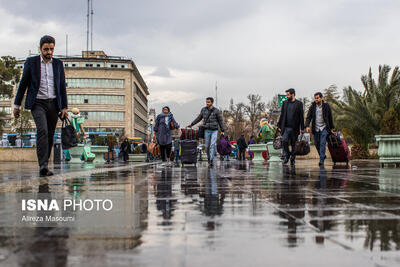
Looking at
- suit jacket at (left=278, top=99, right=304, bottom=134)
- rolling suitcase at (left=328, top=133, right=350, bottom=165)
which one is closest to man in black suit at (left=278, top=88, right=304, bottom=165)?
suit jacket at (left=278, top=99, right=304, bottom=134)

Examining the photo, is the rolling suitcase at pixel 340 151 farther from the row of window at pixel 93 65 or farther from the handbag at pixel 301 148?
the row of window at pixel 93 65

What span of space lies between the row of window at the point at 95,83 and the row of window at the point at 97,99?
209 cm

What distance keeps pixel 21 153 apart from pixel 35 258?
101 feet

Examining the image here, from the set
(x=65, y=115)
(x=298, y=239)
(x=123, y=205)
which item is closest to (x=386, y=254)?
(x=298, y=239)

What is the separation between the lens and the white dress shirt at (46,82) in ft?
23.4

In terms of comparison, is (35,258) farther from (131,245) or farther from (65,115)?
(65,115)

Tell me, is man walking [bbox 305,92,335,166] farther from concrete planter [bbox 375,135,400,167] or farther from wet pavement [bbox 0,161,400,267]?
wet pavement [bbox 0,161,400,267]

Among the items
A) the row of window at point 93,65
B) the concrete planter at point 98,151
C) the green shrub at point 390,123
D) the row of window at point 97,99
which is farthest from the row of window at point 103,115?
the green shrub at point 390,123

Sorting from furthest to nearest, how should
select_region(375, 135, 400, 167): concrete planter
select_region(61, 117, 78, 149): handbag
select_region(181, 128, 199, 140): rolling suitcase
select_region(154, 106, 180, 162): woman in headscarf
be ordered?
select_region(181, 128, 199, 140): rolling suitcase, select_region(154, 106, 180, 162): woman in headscarf, select_region(375, 135, 400, 167): concrete planter, select_region(61, 117, 78, 149): handbag

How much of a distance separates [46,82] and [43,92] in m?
0.16

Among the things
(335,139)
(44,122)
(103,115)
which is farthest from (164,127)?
(103,115)

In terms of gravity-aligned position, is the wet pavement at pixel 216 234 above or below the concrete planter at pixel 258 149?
below

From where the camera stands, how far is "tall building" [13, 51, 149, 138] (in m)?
96.2

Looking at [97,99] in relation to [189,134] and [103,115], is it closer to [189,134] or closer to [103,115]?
[103,115]
